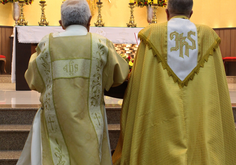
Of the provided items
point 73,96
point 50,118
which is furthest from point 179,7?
point 50,118

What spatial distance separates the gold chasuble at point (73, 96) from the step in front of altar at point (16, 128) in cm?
91

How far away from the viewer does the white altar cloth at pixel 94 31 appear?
205 inches

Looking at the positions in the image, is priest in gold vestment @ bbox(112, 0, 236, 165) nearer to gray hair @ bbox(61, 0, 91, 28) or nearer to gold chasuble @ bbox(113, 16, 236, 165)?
gold chasuble @ bbox(113, 16, 236, 165)

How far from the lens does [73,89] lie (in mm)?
2133

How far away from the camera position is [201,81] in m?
2.27

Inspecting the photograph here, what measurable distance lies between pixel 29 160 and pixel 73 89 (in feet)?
2.32

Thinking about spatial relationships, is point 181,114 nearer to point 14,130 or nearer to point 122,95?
point 122,95

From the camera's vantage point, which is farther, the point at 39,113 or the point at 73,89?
the point at 39,113

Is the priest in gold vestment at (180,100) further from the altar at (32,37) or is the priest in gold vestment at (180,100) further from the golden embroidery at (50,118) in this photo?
the altar at (32,37)

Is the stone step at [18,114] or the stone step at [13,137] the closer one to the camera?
the stone step at [13,137]

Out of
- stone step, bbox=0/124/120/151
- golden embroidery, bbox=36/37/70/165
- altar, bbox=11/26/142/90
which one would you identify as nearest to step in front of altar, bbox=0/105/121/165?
stone step, bbox=0/124/120/151

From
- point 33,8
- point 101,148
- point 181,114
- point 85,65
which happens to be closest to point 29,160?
point 101,148

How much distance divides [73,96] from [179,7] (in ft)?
Result: 3.43

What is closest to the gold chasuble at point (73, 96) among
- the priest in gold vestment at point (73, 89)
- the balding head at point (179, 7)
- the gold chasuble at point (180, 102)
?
the priest in gold vestment at point (73, 89)
